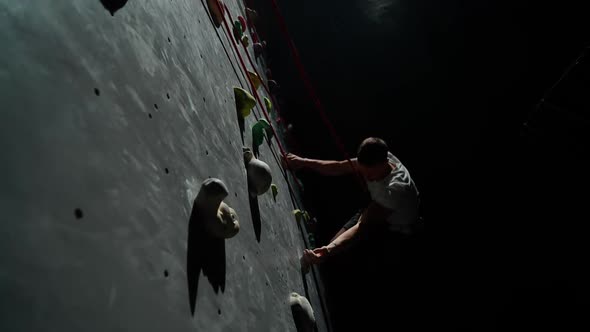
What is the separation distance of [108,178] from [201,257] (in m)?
0.26

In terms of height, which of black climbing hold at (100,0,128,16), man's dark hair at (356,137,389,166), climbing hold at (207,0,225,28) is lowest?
man's dark hair at (356,137,389,166)

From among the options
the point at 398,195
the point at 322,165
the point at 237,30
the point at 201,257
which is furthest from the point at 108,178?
the point at 322,165

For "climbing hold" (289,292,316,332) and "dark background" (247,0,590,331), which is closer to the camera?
"climbing hold" (289,292,316,332)

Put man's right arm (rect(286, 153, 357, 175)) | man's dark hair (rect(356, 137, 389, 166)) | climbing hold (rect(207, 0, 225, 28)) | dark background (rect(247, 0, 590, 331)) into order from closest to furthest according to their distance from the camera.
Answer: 1. climbing hold (rect(207, 0, 225, 28))
2. man's dark hair (rect(356, 137, 389, 166))
3. man's right arm (rect(286, 153, 357, 175))
4. dark background (rect(247, 0, 590, 331))

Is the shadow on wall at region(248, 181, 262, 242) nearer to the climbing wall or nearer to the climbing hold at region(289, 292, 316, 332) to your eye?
the climbing wall

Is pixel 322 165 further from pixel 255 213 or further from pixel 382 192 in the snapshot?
pixel 255 213

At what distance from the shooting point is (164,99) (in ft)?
2.34

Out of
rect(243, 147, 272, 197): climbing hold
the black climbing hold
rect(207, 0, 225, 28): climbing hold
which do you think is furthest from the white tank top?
the black climbing hold

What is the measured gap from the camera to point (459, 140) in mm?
3127

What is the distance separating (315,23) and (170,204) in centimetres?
301

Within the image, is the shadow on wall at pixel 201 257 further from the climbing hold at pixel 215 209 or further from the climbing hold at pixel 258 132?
the climbing hold at pixel 258 132

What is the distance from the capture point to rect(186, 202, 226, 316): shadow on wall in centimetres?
63

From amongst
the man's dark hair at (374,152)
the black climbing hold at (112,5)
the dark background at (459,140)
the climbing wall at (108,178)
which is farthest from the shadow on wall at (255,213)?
the dark background at (459,140)

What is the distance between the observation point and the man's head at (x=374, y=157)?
1790 millimetres
